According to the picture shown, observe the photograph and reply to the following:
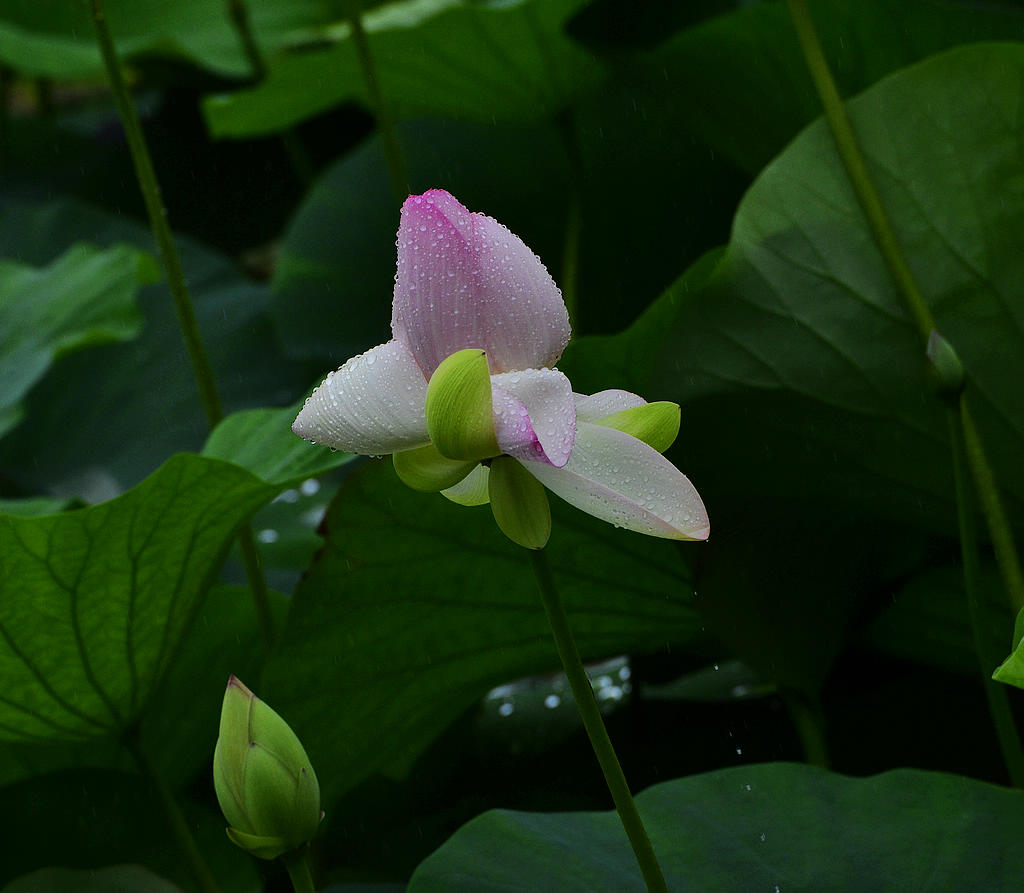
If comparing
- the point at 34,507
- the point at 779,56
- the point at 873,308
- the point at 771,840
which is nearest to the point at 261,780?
the point at 771,840

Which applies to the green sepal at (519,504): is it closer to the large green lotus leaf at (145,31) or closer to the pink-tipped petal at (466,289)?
the pink-tipped petal at (466,289)

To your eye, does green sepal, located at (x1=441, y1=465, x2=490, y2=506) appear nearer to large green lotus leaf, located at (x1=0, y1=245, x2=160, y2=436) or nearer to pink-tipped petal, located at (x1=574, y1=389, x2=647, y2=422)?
pink-tipped petal, located at (x1=574, y1=389, x2=647, y2=422)

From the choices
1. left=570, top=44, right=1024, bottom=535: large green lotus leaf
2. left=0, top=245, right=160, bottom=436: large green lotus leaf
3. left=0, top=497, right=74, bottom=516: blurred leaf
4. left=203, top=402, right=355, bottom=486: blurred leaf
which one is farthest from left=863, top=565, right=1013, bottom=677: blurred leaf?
left=0, top=245, right=160, bottom=436: large green lotus leaf

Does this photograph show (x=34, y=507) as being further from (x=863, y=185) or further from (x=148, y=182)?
(x=863, y=185)

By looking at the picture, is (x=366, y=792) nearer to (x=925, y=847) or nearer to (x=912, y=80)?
(x=925, y=847)

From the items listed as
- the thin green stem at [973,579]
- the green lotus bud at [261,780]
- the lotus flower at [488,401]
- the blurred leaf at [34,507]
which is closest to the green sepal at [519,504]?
the lotus flower at [488,401]

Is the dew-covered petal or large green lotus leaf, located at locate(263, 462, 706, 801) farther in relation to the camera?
large green lotus leaf, located at locate(263, 462, 706, 801)
